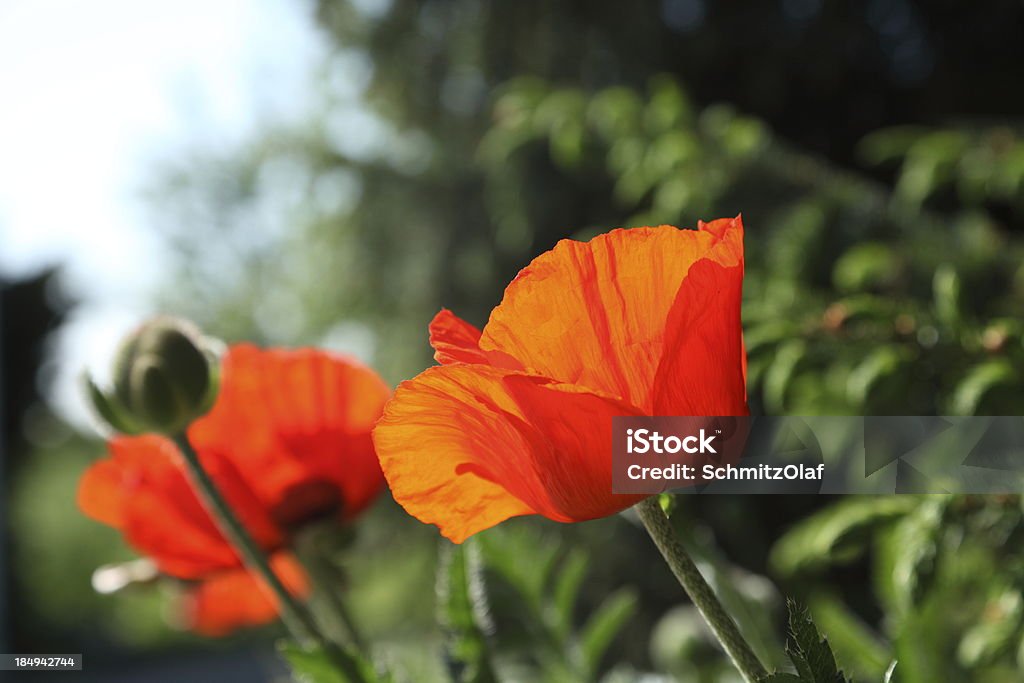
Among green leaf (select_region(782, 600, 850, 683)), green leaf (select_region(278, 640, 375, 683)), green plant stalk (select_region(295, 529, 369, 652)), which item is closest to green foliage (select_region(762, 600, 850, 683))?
green leaf (select_region(782, 600, 850, 683))

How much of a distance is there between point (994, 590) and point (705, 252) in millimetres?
402

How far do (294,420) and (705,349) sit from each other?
0.25 m

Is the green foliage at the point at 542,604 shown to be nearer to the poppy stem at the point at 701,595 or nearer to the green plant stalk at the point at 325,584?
the green plant stalk at the point at 325,584

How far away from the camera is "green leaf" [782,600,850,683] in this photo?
0.23 m

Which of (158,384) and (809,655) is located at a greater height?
(158,384)

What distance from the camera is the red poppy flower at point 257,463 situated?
1.43 ft

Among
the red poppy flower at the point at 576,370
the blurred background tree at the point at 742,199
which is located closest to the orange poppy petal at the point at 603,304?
the red poppy flower at the point at 576,370

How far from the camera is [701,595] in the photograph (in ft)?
0.80

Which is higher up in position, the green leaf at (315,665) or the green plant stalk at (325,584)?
the green plant stalk at (325,584)

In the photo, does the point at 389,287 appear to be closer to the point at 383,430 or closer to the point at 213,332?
the point at 213,332

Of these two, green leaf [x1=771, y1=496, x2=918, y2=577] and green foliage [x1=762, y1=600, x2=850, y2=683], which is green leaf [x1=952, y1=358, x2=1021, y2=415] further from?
green foliage [x1=762, y1=600, x2=850, y2=683]

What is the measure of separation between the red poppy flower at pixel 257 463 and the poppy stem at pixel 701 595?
203mm

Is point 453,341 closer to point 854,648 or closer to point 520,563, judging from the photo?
point 520,563

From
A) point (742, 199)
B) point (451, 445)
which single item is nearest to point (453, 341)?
point (451, 445)
